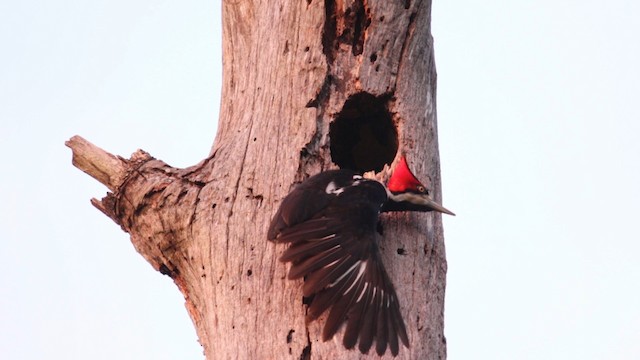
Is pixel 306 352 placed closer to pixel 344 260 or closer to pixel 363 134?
pixel 344 260

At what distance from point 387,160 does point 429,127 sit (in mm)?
438

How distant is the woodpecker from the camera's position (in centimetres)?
427

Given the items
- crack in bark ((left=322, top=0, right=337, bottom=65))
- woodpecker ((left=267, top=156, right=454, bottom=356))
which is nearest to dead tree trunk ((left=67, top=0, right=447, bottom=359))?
crack in bark ((left=322, top=0, right=337, bottom=65))

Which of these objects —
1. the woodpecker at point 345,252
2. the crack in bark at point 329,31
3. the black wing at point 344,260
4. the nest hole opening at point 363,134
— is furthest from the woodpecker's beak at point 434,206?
the crack in bark at point 329,31

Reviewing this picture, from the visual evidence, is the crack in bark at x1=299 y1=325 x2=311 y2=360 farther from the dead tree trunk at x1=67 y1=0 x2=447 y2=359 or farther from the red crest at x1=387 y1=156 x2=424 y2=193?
the red crest at x1=387 y1=156 x2=424 y2=193

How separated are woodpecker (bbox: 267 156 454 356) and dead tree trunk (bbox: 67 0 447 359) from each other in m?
0.15

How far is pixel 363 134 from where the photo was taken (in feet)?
18.4

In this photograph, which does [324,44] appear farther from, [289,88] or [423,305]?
[423,305]

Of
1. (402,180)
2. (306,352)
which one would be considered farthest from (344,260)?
(402,180)

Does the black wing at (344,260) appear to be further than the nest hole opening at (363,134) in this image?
No

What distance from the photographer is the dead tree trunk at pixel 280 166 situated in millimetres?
4617

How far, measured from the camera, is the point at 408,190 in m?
4.85

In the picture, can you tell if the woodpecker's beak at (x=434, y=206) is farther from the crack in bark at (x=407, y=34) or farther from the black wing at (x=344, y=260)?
the crack in bark at (x=407, y=34)

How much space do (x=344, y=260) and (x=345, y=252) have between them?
0.04 metres
